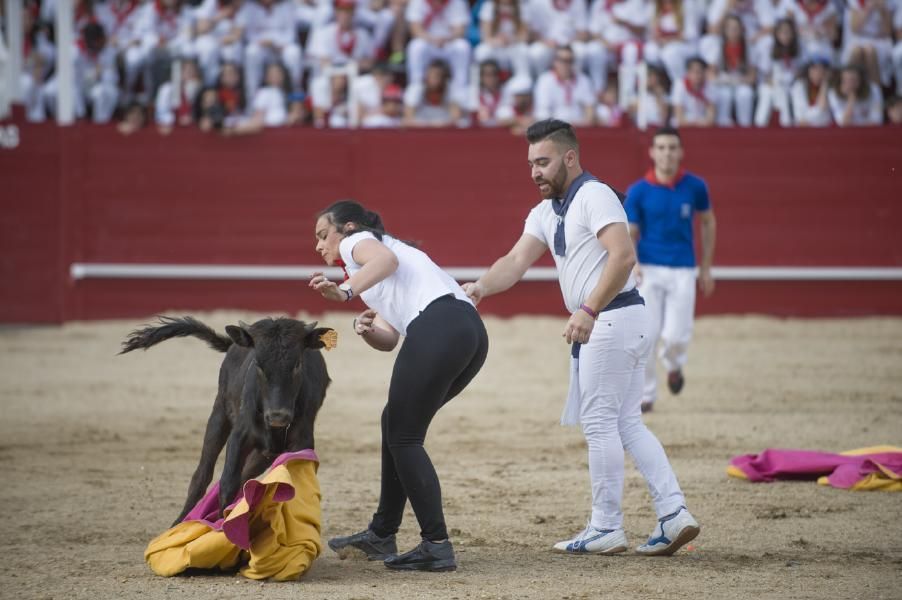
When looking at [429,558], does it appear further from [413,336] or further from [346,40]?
[346,40]

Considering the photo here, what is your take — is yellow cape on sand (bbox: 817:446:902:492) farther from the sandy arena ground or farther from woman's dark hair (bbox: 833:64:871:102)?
woman's dark hair (bbox: 833:64:871:102)

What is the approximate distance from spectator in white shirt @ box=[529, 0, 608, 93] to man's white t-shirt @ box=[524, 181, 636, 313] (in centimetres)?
917

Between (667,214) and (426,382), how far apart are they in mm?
4296

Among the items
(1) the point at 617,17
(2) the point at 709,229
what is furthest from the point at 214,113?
(2) the point at 709,229

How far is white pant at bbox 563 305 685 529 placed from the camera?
16.9 feet

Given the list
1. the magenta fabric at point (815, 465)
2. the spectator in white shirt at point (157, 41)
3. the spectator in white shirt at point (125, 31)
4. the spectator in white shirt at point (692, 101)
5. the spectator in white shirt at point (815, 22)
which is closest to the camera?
the magenta fabric at point (815, 465)

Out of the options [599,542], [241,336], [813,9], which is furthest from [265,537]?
[813,9]

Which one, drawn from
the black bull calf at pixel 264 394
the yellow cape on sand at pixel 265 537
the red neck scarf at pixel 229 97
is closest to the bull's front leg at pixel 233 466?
the black bull calf at pixel 264 394

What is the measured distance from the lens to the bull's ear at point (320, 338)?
502cm

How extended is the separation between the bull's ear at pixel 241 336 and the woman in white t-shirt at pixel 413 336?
41cm

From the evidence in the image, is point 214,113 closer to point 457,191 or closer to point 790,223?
point 457,191

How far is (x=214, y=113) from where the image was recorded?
45.7 ft

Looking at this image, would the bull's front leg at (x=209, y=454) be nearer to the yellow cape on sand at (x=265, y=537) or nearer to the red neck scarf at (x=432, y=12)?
the yellow cape on sand at (x=265, y=537)

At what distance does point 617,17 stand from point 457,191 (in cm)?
267
